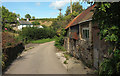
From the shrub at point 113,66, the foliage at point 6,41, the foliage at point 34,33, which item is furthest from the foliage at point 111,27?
the foliage at point 34,33

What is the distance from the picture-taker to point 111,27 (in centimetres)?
492

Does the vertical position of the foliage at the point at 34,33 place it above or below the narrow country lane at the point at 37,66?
above

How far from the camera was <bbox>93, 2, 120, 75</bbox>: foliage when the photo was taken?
15.6 ft

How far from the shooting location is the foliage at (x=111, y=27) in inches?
187

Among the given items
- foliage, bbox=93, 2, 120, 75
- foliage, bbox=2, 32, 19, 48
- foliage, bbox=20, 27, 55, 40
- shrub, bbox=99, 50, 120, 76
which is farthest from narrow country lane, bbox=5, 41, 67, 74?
foliage, bbox=20, 27, 55, 40

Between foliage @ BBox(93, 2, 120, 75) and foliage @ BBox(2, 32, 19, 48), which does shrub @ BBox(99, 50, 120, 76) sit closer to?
foliage @ BBox(93, 2, 120, 75)

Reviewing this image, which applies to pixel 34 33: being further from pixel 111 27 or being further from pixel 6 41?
pixel 111 27

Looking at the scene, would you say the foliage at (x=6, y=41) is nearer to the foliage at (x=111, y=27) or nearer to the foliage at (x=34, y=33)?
the foliage at (x=111, y=27)

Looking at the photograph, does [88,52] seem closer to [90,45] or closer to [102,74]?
[90,45]

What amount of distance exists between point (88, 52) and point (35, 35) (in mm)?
29239

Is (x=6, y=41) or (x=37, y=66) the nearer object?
(x=37, y=66)

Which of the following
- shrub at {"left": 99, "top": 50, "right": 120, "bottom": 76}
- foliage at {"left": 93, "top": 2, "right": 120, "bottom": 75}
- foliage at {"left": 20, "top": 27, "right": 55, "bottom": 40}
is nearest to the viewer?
shrub at {"left": 99, "top": 50, "right": 120, "bottom": 76}

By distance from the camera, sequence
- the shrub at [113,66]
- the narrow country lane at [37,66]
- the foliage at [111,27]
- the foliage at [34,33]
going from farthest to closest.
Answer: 1. the foliage at [34,33]
2. the narrow country lane at [37,66]
3. the foliage at [111,27]
4. the shrub at [113,66]

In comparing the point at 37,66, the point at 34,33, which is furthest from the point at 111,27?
the point at 34,33
